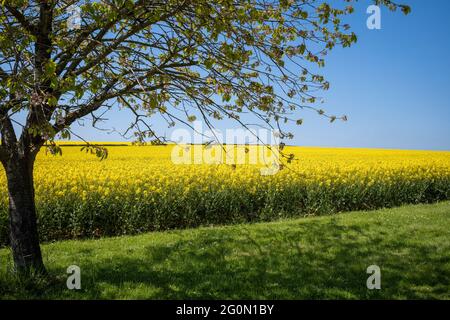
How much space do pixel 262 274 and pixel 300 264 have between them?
98cm

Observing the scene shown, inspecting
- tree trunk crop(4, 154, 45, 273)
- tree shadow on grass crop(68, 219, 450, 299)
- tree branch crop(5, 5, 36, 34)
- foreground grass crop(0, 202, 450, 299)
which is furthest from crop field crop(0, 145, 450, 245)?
tree branch crop(5, 5, 36, 34)

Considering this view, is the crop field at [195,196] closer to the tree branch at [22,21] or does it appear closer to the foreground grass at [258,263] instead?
the foreground grass at [258,263]

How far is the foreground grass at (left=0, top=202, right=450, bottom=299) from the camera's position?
659 cm

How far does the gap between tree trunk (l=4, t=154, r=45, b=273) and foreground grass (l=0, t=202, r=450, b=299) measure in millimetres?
366

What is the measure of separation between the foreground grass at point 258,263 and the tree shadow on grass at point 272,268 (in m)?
0.02

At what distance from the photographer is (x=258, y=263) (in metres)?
8.02

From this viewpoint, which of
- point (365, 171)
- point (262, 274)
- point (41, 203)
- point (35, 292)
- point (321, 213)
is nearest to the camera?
point (35, 292)

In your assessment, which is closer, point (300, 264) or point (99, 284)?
point (99, 284)

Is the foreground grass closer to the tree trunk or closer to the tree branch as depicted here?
the tree trunk

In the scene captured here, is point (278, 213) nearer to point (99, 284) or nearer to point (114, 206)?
point (114, 206)

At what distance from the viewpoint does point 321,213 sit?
14648 millimetres

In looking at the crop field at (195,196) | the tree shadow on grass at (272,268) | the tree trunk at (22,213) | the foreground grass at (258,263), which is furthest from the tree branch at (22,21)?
the crop field at (195,196)

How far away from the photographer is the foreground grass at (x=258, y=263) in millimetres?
6586
